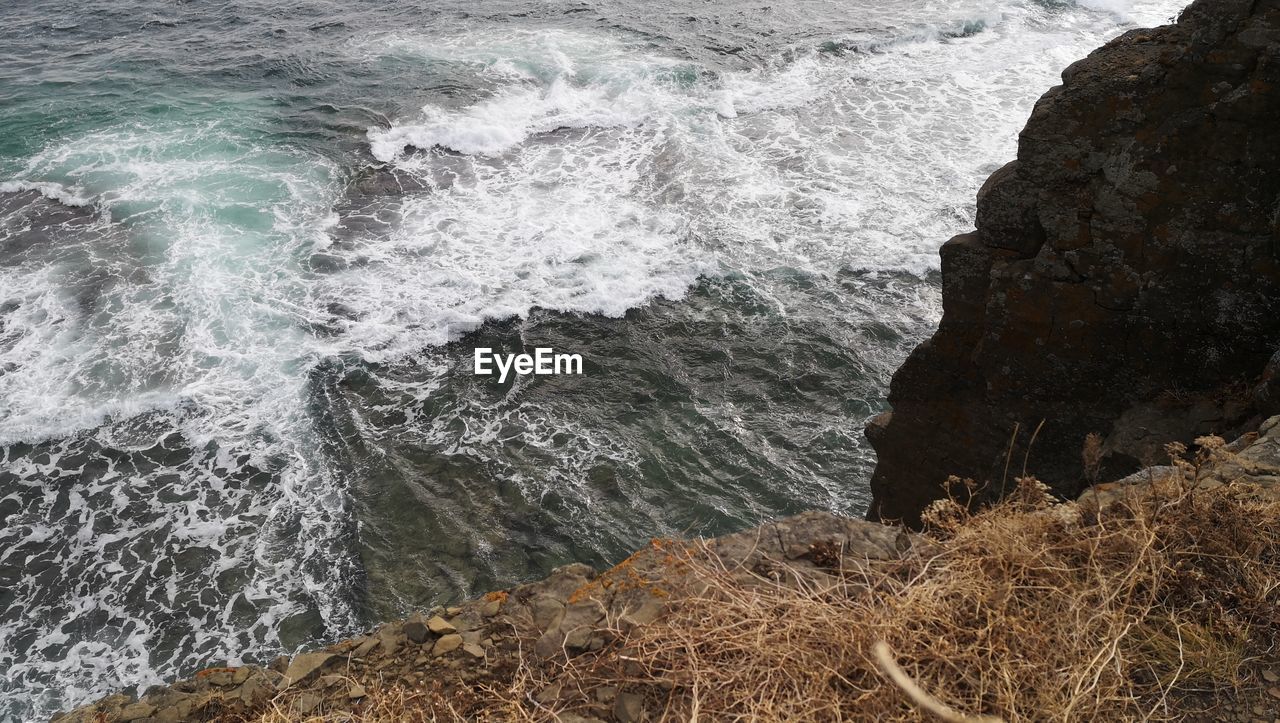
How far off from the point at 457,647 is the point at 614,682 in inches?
38.6

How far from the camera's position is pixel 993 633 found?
2938 millimetres

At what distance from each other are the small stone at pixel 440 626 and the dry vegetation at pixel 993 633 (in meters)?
Result: 0.45

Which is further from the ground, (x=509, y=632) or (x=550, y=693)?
(x=550, y=693)

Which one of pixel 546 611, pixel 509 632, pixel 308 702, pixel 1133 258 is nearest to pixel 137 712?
pixel 308 702

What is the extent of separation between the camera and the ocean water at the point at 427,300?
770 centimetres

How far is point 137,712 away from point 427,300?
7041 millimetres

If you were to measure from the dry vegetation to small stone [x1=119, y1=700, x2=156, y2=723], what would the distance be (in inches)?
38.8

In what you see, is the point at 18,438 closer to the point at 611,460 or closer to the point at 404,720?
the point at 611,460

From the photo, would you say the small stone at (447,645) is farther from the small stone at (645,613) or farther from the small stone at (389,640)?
the small stone at (645,613)

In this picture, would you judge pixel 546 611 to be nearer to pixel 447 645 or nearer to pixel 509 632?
pixel 509 632

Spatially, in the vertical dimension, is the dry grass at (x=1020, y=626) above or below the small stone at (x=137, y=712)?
above

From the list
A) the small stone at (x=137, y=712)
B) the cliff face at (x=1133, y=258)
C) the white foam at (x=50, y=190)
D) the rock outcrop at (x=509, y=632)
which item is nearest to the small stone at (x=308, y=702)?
the rock outcrop at (x=509, y=632)

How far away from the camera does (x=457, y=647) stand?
3.91 metres

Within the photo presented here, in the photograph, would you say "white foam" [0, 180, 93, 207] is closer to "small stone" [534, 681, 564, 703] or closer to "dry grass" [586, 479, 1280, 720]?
"small stone" [534, 681, 564, 703]
